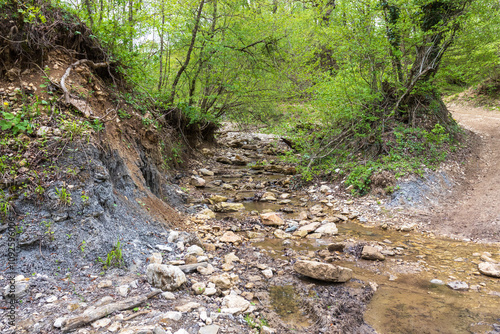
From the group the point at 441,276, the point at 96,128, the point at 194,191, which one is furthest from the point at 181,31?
the point at 441,276

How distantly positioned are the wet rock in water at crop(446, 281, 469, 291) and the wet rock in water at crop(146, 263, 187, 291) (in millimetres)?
3494

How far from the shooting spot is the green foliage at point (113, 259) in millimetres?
3182

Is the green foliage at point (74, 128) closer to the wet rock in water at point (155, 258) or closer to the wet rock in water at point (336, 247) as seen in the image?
the wet rock in water at point (155, 258)

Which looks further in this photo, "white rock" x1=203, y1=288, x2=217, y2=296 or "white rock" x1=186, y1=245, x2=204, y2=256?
"white rock" x1=186, y1=245, x2=204, y2=256

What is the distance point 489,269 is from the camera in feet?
13.1

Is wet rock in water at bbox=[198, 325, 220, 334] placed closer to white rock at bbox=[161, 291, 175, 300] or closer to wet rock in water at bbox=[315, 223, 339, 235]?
white rock at bbox=[161, 291, 175, 300]

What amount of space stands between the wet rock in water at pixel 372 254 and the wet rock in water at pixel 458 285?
97cm

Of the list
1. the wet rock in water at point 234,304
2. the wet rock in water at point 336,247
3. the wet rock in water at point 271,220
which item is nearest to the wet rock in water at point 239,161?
the wet rock in water at point 271,220

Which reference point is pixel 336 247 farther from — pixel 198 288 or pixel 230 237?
pixel 198 288

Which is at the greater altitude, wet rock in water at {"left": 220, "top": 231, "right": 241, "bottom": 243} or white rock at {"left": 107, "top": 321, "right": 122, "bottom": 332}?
white rock at {"left": 107, "top": 321, "right": 122, "bottom": 332}

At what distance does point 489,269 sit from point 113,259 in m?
5.08

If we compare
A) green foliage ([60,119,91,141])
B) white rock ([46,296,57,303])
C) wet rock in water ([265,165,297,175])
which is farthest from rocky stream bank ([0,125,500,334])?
wet rock in water ([265,165,297,175])

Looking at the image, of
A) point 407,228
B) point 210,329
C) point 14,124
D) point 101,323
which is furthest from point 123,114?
point 407,228

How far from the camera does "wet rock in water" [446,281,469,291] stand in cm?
367
